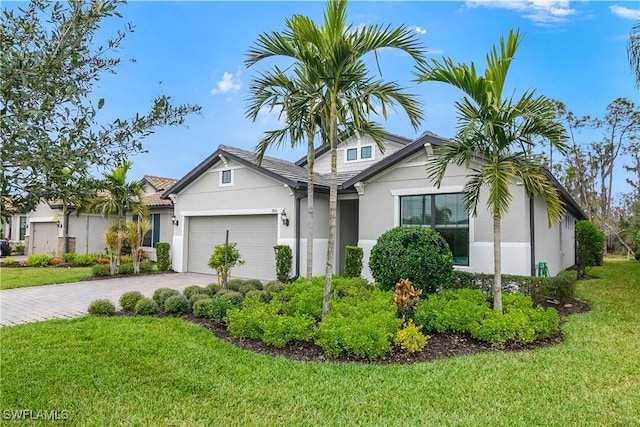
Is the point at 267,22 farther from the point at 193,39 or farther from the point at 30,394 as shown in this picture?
the point at 30,394

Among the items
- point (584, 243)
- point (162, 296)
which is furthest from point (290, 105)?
point (584, 243)

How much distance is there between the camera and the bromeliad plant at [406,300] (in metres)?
6.76

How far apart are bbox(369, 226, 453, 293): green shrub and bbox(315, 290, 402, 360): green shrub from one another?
155cm

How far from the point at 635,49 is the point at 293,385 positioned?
36.1 ft

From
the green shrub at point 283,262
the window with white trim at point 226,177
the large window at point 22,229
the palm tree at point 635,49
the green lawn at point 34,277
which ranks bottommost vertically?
the green lawn at point 34,277

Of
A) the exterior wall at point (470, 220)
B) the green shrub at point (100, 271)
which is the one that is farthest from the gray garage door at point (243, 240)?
the exterior wall at point (470, 220)

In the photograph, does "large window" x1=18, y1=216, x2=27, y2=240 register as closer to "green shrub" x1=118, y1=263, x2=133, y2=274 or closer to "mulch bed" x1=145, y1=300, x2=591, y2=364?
"green shrub" x1=118, y1=263, x2=133, y2=274

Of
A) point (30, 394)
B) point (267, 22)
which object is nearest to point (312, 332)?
point (30, 394)

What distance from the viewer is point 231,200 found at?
14227mm

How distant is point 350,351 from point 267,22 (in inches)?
251

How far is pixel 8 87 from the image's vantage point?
8.48ft

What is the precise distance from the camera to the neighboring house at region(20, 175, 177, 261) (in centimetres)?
1858

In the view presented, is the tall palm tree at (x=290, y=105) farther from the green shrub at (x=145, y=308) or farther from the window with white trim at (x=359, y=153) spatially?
the window with white trim at (x=359, y=153)

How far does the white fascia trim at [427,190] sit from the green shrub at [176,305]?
21.6ft
